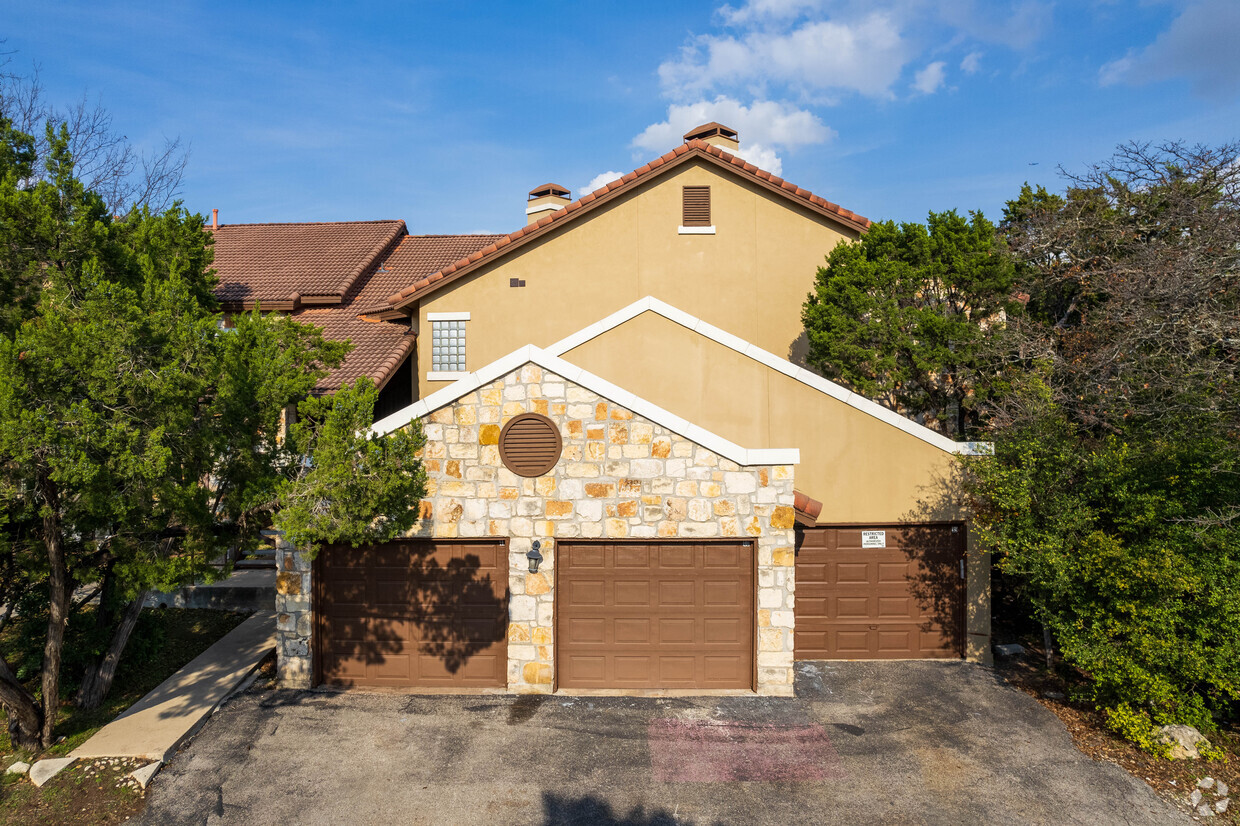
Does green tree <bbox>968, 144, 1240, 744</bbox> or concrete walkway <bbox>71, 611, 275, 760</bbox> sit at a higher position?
green tree <bbox>968, 144, 1240, 744</bbox>

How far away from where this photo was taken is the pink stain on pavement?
805cm

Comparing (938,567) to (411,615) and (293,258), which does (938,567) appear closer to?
(411,615)

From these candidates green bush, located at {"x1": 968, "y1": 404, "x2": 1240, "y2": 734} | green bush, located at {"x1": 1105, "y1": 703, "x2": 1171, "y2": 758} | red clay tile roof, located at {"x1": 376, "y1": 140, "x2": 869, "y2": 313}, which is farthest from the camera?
red clay tile roof, located at {"x1": 376, "y1": 140, "x2": 869, "y2": 313}

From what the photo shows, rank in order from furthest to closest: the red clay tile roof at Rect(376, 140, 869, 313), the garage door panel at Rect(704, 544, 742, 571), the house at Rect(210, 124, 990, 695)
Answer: the red clay tile roof at Rect(376, 140, 869, 313) → the garage door panel at Rect(704, 544, 742, 571) → the house at Rect(210, 124, 990, 695)

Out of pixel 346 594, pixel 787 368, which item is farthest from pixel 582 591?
pixel 787 368

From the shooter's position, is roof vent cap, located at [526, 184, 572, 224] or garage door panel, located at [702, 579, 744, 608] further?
roof vent cap, located at [526, 184, 572, 224]

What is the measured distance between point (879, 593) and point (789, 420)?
3.20 m

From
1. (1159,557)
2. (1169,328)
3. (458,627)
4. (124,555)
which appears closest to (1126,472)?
(1159,557)

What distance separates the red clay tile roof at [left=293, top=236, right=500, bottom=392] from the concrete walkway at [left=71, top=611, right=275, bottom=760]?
17.5 ft

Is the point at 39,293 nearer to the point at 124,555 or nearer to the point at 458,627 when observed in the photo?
the point at 124,555

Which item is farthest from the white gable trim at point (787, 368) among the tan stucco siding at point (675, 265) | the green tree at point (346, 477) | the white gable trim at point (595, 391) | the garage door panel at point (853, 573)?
the green tree at point (346, 477)

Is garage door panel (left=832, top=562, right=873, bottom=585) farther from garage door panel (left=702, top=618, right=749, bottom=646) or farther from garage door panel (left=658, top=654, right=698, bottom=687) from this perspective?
garage door panel (left=658, top=654, right=698, bottom=687)

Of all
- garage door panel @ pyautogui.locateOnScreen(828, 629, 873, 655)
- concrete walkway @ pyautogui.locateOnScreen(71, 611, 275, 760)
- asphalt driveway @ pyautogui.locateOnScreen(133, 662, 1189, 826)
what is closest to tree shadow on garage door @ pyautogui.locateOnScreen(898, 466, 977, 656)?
garage door panel @ pyautogui.locateOnScreen(828, 629, 873, 655)

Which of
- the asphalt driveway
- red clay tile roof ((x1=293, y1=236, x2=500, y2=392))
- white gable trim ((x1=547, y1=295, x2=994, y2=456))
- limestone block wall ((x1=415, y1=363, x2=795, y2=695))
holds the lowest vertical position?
the asphalt driveway
